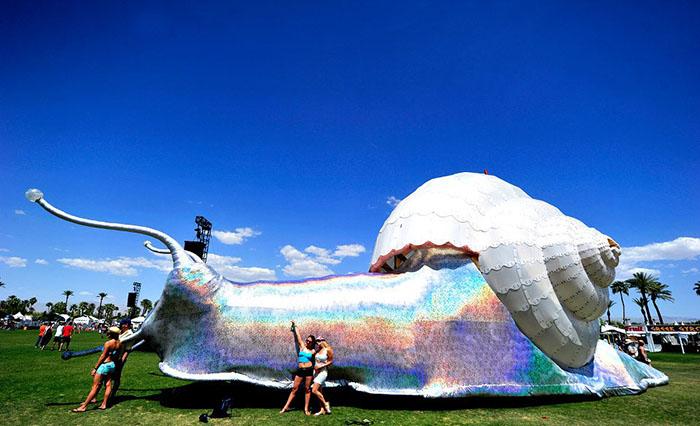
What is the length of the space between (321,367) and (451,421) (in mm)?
2392

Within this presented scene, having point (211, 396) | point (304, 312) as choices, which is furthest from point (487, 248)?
point (211, 396)

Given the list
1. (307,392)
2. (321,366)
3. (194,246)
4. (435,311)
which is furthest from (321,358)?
(194,246)

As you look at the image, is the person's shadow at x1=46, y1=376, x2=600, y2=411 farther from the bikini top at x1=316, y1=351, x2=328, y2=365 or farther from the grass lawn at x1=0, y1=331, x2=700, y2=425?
the bikini top at x1=316, y1=351, x2=328, y2=365

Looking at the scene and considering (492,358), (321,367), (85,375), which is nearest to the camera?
(321,367)

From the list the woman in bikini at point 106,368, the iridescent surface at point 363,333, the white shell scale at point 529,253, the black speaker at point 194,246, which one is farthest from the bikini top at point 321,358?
the black speaker at point 194,246

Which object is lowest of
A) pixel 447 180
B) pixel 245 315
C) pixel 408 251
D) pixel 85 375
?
pixel 85 375

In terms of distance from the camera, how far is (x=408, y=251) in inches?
337

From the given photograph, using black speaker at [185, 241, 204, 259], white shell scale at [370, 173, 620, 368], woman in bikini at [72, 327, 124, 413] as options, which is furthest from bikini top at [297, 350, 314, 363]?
black speaker at [185, 241, 204, 259]

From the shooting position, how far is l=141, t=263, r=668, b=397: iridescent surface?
23.7 ft

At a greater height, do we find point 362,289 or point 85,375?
point 362,289

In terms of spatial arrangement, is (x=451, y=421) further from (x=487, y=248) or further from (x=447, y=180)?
(x=447, y=180)

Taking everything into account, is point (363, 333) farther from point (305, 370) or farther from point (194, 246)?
point (194, 246)

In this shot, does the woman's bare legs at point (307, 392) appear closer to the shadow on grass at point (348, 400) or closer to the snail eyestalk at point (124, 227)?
Result: the shadow on grass at point (348, 400)

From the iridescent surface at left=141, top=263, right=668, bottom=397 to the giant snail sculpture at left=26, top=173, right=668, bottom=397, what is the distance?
0.02 meters
